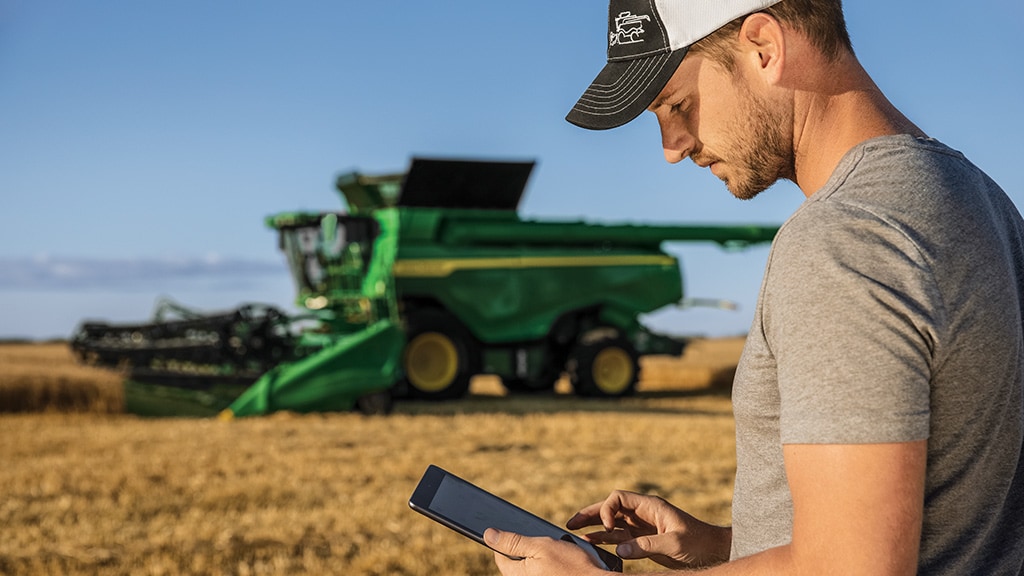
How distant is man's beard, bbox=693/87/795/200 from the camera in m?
1.30

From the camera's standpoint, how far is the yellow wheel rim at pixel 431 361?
13.7 m

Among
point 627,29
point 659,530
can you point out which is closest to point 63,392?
point 659,530

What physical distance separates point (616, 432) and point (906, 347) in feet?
28.5

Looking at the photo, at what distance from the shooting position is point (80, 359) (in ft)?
42.1

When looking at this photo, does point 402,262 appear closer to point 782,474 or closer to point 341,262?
point 341,262

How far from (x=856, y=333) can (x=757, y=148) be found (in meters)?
0.35

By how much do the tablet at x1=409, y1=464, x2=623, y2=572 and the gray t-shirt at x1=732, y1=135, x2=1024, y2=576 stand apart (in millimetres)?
413

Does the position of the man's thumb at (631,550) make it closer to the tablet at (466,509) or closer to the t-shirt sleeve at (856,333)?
the tablet at (466,509)

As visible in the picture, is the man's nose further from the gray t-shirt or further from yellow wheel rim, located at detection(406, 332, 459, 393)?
yellow wheel rim, located at detection(406, 332, 459, 393)

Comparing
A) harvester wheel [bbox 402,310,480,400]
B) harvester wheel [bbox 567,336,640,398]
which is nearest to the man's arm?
harvester wheel [bbox 402,310,480,400]

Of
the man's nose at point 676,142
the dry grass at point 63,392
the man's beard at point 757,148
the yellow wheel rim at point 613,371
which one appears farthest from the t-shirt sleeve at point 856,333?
the yellow wheel rim at point 613,371

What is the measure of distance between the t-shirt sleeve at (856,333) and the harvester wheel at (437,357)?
1265 cm

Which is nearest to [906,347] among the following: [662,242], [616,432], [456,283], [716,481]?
[716,481]

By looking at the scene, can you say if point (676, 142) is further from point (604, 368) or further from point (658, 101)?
point (604, 368)
